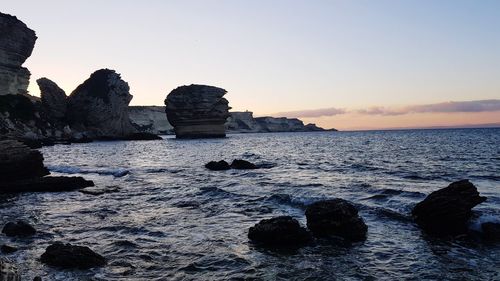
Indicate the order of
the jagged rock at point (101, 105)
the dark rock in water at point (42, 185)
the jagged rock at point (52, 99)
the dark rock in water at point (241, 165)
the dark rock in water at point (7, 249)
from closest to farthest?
the dark rock in water at point (7, 249) → the dark rock in water at point (42, 185) → the dark rock in water at point (241, 165) → the jagged rock at point (52, 99) → the jagged rock at point (101, 105)

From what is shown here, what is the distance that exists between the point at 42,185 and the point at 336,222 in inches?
804

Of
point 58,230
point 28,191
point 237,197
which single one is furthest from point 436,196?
point 28,191

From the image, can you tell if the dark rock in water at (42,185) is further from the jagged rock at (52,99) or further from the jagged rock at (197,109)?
the jagged rock at (52,99)

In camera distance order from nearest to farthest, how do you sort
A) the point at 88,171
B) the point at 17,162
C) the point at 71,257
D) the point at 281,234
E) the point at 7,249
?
the point at 71,257 < the point at 7,249 < the point at 281,234 < the point at 17,162 < the point at 88,171

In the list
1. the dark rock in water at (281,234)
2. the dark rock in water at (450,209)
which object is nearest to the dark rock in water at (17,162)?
the dark rock in water at (281,234)

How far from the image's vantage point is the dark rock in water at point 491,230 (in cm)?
1412

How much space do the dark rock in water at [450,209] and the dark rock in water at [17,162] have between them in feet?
78.2

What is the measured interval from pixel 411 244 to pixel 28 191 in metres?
23.4

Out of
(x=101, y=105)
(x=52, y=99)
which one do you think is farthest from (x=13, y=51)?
(x=101, y=105)

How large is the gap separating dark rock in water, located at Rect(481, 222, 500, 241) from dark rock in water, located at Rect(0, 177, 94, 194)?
2388cm

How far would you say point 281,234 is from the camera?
13742 millimetres

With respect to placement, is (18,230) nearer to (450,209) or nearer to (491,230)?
(450,209)

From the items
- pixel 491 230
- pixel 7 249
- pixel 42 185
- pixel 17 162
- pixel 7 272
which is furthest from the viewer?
pixel 42 185

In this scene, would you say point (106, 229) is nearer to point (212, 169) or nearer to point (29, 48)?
point (212, 169)
